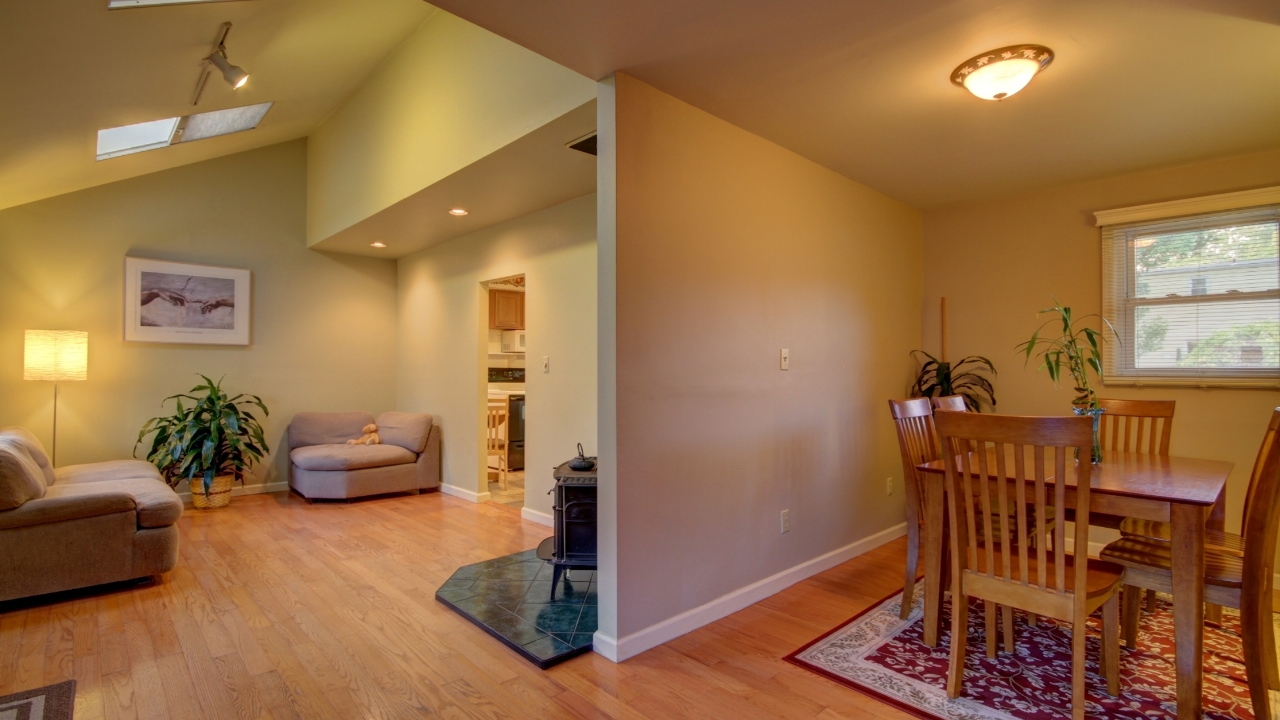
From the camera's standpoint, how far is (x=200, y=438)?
497 cm

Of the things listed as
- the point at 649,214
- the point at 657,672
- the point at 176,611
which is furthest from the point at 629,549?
the point at 176,611

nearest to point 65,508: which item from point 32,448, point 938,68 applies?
point 32,448

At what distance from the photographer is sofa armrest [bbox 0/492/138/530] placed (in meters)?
2.86

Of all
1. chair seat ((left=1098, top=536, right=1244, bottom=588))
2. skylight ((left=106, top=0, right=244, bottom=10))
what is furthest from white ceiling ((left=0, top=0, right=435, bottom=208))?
chair seat ((left=1098, top=536, right=1244, bottom=588))

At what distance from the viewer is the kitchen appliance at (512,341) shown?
7.82 m

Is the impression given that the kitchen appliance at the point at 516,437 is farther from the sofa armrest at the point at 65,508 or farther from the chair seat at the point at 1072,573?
the chair seat at the point at 1072,573

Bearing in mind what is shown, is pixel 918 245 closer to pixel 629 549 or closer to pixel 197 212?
pixel 629 549

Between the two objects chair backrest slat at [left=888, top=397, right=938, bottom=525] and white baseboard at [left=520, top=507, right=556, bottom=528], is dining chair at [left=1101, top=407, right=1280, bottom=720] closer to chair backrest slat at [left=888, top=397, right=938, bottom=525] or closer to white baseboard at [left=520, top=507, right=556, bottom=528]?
chair backrest slat at [left=888, top=397, right=938, bottom=525]

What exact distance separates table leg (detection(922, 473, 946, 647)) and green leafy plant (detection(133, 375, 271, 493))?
5.29m

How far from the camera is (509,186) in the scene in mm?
3850

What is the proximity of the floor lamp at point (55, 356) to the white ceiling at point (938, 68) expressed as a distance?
15.4ft

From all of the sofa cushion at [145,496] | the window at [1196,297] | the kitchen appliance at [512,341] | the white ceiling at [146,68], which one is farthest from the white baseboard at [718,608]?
the kitchen appliance at [512,341]

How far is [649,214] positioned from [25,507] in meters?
3.34

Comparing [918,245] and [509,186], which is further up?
[509,186]
